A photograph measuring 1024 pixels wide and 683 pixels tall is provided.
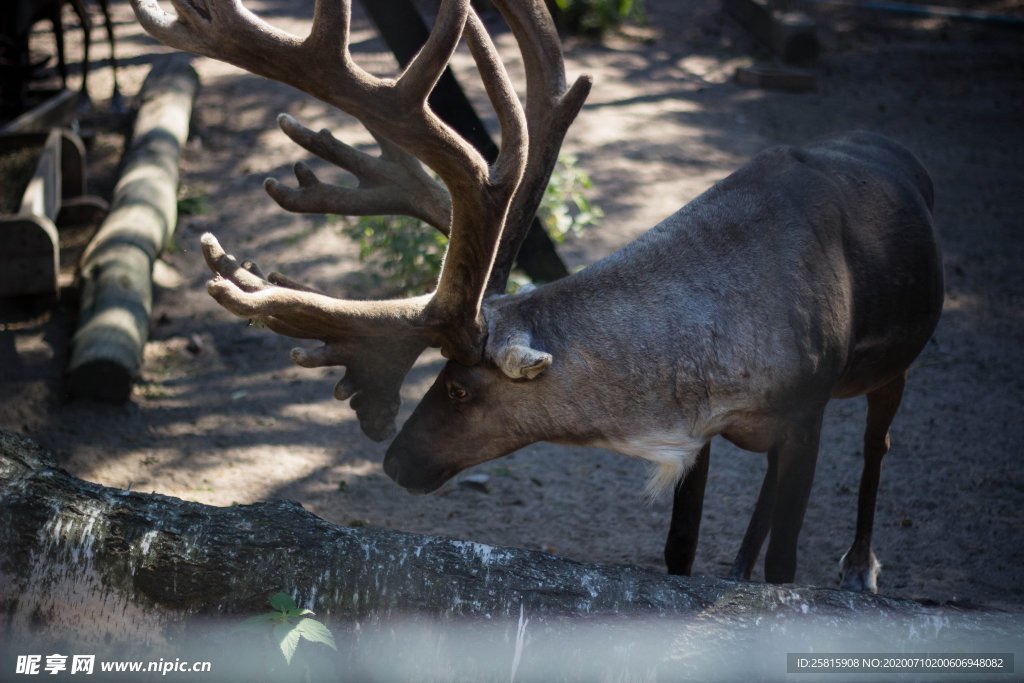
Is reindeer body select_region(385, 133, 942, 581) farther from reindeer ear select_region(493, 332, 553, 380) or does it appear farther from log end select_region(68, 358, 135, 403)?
log end select_region(68, 358, 135, 403)

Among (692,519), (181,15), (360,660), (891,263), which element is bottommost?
(692,519)

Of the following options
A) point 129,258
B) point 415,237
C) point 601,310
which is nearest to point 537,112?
point 601,310

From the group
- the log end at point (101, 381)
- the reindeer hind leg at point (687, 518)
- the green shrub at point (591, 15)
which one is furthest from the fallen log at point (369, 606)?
the green shrub at point (591, 15)

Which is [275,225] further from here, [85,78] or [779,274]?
[779,274]

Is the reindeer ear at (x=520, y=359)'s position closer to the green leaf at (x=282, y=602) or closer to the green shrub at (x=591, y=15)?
the green leaf at (x=282, y=602)

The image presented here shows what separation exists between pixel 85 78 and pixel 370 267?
434 cm

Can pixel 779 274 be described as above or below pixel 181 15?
below

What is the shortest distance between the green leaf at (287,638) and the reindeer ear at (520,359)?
3.89 ft

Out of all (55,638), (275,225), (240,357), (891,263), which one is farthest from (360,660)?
(275,225)

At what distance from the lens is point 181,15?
2.70 meters

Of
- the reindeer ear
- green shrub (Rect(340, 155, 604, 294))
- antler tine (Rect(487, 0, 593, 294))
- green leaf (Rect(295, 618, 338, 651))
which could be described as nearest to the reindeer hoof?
the reindeer ear

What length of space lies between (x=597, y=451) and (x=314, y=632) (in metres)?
3.03

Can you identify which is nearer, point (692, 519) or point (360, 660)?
point (360, 660)

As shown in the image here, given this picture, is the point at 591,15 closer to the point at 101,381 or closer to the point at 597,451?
the point at 597,451
